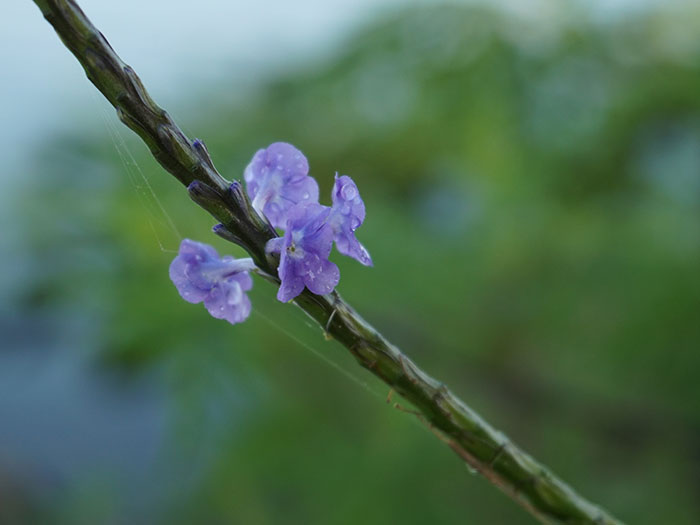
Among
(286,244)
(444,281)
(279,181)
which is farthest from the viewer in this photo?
(444,281)

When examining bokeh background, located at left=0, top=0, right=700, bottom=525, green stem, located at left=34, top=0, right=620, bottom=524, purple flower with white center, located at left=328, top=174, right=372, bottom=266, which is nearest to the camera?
green stem, located at left=34, top=0, right=620, bottom=524

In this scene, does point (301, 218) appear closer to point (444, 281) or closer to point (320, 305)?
point (320, 305)

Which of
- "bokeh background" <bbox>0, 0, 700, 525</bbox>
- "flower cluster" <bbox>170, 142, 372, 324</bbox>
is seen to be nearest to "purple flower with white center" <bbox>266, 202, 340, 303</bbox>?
"flower cluster" <bbox>170, 142, 372, 324</bbox>

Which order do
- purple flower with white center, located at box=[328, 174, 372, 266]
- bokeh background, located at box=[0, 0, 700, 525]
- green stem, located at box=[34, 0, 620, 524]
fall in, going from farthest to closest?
bokeh background, located at box=[0, 0, 700, 525], purple flower with white center, located at box=[328, 174, 372, 266], green stem, located at box=[34, 0, 620, 524]

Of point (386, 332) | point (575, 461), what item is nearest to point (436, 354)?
point (386, 332)

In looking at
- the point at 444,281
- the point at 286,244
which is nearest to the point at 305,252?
the point at 286,244

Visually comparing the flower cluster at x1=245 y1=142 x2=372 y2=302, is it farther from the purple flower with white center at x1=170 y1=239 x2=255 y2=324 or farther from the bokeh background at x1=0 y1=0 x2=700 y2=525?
the bokeh background at x1=0 y1=0 x2=700 y2=525
